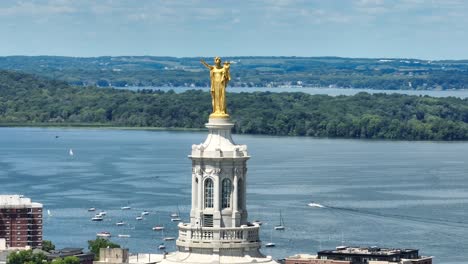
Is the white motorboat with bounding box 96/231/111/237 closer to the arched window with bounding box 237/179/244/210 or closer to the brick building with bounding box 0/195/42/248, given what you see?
the brick building with bounding box 0/195/42/248

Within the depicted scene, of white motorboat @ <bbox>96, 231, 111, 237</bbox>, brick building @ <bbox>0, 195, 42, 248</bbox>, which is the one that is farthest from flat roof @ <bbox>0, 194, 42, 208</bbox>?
white motorboat @ <bbox>96, 231, 111, 237</bbox>

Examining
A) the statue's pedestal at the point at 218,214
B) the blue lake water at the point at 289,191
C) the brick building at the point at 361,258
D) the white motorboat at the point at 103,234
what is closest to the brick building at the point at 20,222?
the blue lake water at the point at 289,191

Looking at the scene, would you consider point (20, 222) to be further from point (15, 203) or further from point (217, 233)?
point (217, 233)

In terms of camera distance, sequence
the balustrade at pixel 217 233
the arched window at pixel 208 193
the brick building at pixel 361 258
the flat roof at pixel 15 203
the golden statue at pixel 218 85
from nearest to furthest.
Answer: the balustrade at pixel 217 233 → the arched window at pixel 208 193 → the golden statue at pixel 218 85 → the brick building at pixel 361 258 → the flat roof at pixel 15 203

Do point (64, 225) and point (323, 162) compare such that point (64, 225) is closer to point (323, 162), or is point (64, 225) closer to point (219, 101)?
point (323, 162)

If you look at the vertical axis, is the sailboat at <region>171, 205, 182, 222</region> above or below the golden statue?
below

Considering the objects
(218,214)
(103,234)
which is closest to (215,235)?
(218,214)

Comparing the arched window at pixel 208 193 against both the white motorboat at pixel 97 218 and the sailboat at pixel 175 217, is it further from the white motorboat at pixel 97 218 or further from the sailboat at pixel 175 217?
the white motorboat at pixel 97 218
